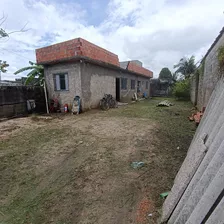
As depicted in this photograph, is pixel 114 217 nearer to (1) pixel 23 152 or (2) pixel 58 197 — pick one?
(2) pixel 58 197

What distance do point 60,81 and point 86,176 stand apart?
798 centimetres

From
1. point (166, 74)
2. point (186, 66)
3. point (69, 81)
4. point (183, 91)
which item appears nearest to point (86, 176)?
point (69, 81)

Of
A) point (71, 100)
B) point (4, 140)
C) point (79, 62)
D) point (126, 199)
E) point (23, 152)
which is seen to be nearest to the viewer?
point (126, 199)

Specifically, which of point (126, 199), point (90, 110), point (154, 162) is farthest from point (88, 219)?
point (90, 110)

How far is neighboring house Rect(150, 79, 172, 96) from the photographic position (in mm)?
24359

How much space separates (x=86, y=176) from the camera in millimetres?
2729

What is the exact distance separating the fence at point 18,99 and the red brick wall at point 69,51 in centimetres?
207

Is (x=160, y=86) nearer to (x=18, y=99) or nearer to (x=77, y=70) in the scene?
(x=77, y=70)

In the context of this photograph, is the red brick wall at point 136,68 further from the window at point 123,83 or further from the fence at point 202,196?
the fence at point 202,196

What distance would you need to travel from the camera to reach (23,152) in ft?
12.5

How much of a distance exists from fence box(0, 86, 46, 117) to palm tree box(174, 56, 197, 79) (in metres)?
22.2

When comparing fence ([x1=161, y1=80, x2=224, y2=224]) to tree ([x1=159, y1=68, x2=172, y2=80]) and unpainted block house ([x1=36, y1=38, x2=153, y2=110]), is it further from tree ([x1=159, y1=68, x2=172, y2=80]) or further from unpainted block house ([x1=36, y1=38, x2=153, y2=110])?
tree ([x1=159, y1=68, x2=172, y2=80])

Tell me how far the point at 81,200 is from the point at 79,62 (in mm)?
7765

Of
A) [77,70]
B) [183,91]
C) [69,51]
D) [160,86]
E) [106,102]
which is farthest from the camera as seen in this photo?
[160,86]
